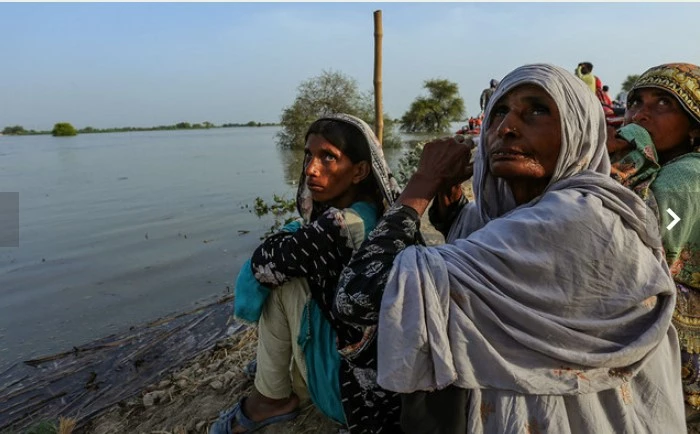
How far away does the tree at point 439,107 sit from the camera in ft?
128

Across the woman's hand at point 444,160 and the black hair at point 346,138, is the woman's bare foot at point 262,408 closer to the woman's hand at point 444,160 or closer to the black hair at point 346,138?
the black hair at point 346,138

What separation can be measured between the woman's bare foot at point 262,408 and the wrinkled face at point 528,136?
1.52 metres

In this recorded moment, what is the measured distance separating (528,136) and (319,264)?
2.80 ft

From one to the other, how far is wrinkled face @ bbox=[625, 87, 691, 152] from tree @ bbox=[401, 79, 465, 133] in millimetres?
38481

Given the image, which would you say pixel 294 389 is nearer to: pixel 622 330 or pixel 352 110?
pixel 622 330

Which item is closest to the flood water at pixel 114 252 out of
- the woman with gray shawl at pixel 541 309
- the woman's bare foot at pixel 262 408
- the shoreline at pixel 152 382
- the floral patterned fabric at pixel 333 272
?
the shoreline at pixel 152 382

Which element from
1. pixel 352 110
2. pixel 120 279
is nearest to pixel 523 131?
pixel 120 279

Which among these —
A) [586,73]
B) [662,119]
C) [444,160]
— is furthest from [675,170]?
[586,73]

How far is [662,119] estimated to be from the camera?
1.91 metres

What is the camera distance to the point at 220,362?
346cm

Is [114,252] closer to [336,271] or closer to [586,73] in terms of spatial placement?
[336,271]

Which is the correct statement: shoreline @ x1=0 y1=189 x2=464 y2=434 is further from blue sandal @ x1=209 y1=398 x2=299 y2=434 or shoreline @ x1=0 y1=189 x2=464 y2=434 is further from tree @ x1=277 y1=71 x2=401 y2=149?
tree @ x1=277 y1=71 x2=401 y2=149
